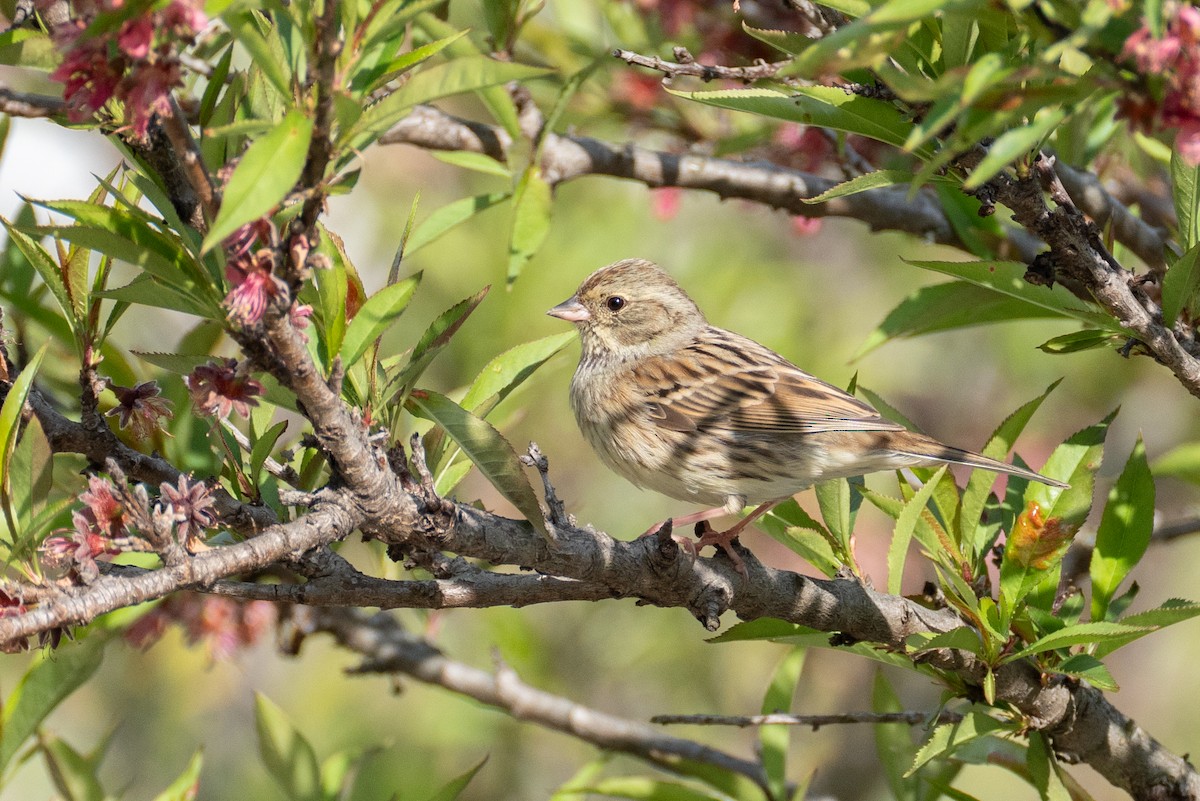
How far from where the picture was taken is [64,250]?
1919 millimetres

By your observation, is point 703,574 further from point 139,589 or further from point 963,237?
point 963,237

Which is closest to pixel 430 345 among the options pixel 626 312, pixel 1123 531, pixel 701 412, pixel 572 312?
pixel 1123 531

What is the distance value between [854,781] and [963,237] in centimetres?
272

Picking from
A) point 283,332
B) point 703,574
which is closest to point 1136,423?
point 703,574

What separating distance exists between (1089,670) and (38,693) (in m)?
1.99

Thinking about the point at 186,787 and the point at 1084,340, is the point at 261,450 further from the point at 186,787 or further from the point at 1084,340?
the point at 1084,340

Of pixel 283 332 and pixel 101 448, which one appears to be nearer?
pixel 283 332

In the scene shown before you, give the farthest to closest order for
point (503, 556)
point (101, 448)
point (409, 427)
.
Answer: point (409, 427) → point (101, 448) → point (503, 556)

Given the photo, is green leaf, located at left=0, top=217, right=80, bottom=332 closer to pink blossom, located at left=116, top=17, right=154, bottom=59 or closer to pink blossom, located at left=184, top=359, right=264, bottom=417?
pink blossom, located at left=184, top=359, right=264, bottom=417

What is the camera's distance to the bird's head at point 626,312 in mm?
3875

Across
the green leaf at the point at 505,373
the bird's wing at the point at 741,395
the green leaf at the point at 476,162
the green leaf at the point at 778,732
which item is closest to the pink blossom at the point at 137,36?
the green leaf at the point at 505,373

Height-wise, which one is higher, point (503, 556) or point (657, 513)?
point (503, 556)

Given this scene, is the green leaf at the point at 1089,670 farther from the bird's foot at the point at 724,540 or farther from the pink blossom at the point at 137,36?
the pink blossom at the point at 137,36

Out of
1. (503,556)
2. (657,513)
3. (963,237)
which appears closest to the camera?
(503,556)
